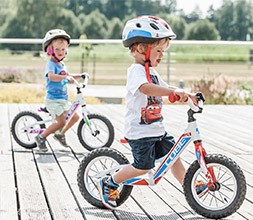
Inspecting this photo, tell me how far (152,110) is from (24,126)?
2.74m

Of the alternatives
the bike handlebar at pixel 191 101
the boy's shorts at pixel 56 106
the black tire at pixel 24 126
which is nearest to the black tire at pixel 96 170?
the bike handlebar at pixel 191 101

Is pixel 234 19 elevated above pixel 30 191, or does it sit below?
below

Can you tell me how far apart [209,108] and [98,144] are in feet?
13.5

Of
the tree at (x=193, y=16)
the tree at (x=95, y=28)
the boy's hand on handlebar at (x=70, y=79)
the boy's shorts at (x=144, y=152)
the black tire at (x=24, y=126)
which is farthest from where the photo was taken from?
the tree at (x=193, y=16)

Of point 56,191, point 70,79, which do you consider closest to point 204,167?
point 56,191

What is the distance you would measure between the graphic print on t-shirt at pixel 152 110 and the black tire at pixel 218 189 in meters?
0.35

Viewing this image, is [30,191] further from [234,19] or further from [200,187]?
[234,19]

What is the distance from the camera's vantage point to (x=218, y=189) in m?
4.46

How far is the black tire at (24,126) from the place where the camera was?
698 centimetres

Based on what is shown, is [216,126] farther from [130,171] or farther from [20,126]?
[130,171]

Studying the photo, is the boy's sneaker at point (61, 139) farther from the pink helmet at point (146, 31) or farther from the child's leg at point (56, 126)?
the pink helmet at point (146, 31)

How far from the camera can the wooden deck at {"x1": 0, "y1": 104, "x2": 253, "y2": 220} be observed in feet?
14.9

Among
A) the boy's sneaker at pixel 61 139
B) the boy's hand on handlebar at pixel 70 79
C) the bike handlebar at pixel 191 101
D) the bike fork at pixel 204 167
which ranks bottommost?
the boy's sneaker at pixel 61 139

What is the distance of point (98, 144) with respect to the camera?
693 cm
